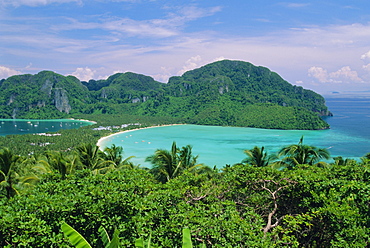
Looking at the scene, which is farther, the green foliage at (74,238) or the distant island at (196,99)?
the distant island at (196,99)

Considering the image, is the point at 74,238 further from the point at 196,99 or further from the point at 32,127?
the point at 196,99

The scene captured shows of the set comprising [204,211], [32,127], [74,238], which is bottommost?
[32,127]

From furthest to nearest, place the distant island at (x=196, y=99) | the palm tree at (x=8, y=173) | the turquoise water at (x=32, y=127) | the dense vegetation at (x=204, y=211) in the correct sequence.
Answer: the distant island at (x=196, y=99) → the turquoise water at (x=32, y=127) → the palm tree at (x=8, y=173) → the dense vegetation at (x=204, y=211)

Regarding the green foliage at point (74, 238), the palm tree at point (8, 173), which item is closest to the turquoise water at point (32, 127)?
the palm tree at point (8, 173)

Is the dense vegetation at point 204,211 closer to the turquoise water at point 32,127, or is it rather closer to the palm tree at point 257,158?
the palm tree at point 257,158

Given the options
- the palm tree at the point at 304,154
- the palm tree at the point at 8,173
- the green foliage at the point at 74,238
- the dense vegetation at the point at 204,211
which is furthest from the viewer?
the palm tree at the point at 304,154

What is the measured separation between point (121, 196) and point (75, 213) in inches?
38.4

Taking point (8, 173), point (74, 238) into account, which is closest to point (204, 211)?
point (74, 238)

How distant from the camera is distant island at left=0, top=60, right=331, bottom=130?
309 ft

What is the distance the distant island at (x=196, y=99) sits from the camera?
94188 mm

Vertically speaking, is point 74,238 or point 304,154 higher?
point 74,238

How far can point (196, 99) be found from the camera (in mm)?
122000

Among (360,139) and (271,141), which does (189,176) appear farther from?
(360,139)

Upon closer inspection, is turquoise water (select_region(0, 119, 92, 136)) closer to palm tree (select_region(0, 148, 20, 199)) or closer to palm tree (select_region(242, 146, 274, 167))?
palm tree (select_region(0, 148, 20, 199))
